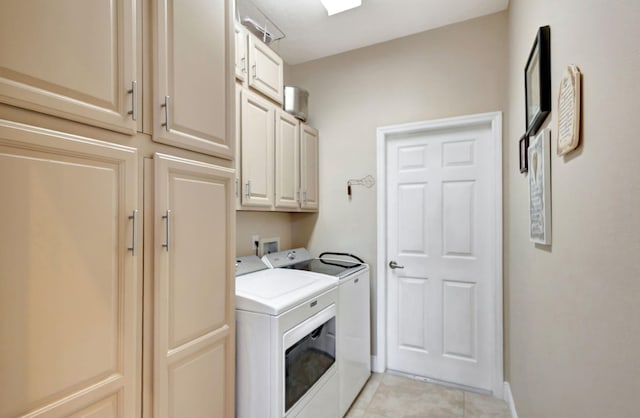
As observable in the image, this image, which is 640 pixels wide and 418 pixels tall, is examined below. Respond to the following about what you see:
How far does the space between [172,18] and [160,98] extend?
299mm

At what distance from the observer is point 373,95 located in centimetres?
274

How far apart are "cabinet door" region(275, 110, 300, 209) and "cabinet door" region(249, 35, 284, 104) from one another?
0.16 metres

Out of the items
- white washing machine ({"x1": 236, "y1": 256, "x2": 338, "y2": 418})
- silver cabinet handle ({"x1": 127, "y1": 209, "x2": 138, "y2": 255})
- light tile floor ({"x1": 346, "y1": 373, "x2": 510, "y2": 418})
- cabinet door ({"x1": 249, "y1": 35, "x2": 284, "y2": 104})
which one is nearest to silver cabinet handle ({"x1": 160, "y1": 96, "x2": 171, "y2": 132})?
silver cabinet handle ({"x1": 127, "y1": 209, "x2": 138, "y2": 255})

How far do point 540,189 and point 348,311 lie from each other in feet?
4.68

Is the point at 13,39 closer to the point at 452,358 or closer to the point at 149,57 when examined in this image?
A: the point at 149,57

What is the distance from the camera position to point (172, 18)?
1.11 meters

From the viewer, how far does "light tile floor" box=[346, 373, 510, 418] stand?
214 centimetres

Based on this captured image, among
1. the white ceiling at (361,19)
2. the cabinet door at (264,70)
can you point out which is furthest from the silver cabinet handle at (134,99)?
the white ceiling at (361,19)

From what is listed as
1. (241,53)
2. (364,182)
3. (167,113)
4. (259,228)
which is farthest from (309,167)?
(167,113)

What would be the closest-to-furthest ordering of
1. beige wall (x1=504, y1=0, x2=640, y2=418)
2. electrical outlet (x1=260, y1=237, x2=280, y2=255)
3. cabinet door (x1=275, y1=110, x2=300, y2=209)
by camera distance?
beige wall (x1=504, y1=0, x2=640, y2=418), cabinet door (x1=275, y1=110, x2=300, y2=209), electrical outlet (x1=260, y1=237, x2=280, y2=255)

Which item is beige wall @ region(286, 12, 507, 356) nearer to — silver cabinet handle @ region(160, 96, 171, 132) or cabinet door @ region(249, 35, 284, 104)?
cabinet door @ region(249, 35, 284, 104)

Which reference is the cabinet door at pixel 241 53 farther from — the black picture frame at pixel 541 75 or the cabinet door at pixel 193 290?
the black picture frame at pixel 541 75

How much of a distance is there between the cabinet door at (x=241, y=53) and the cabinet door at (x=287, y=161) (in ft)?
1.38

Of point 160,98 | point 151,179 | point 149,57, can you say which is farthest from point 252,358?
point 149,57
